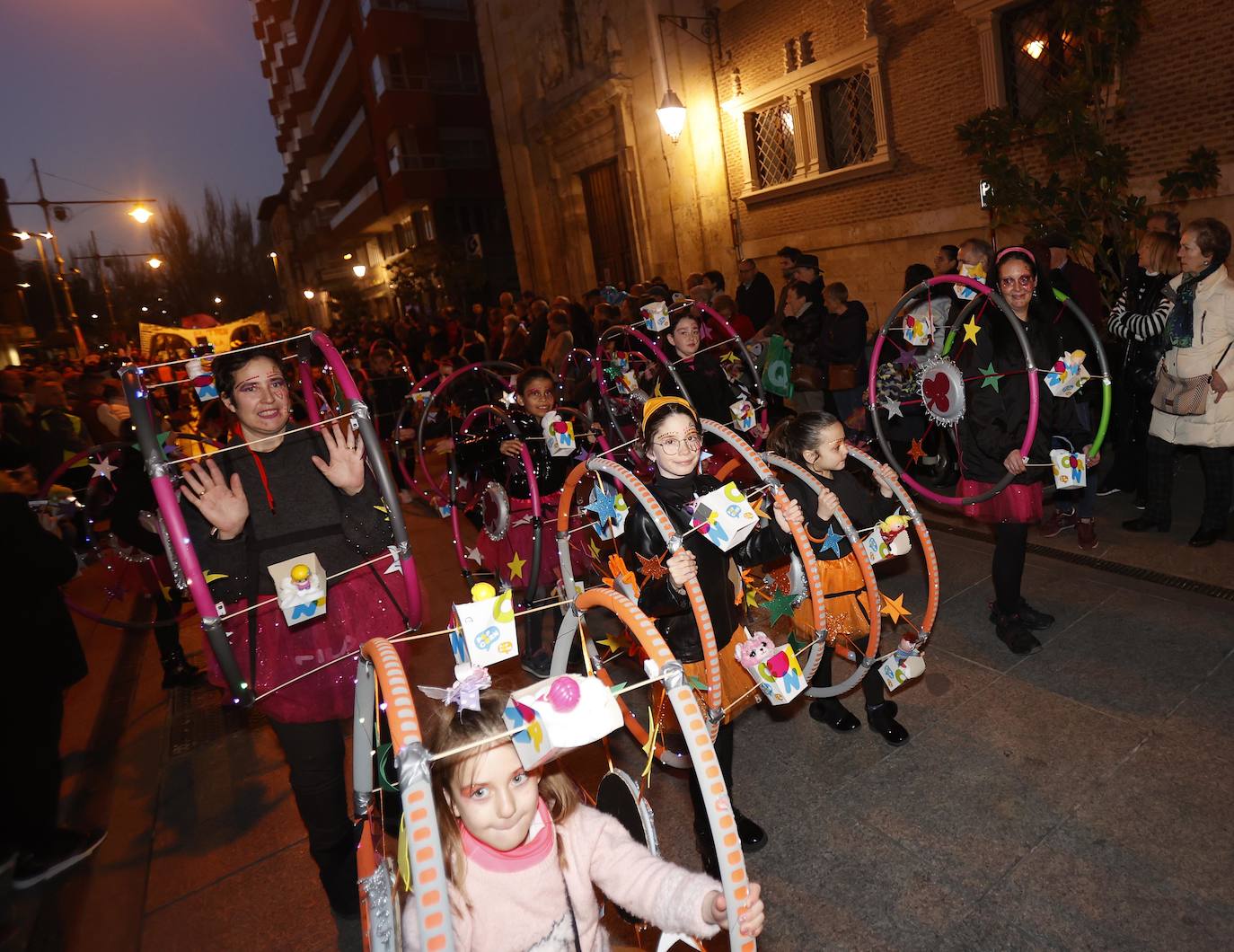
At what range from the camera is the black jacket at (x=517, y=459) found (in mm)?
5031

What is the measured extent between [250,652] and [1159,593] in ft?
16.5

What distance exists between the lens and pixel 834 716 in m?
3.91

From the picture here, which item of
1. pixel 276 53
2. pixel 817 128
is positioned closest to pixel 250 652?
pixel 817 128

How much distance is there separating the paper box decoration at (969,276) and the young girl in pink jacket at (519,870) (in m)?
3.72

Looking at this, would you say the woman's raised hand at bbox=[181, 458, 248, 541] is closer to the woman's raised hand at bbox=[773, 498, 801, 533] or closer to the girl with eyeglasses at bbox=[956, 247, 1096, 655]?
the woman's raised hand at bbox=[773, 498, 801, 533]

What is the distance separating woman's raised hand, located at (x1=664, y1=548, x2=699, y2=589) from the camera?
2699mm

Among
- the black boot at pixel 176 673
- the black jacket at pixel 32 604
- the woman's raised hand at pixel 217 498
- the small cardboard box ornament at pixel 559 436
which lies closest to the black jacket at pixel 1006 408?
the small cardboard box ornament at pixel 559 436

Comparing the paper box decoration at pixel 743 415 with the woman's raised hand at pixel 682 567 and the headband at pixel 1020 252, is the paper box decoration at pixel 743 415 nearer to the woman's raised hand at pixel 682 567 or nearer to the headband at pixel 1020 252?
the headband at pixel 1020 252

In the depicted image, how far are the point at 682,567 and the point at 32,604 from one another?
3207 millimetres

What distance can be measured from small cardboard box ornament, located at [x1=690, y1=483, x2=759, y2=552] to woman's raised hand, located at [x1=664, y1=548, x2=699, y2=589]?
0.11 metres

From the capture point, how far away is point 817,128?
1230cm

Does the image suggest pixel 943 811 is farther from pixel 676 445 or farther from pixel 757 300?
pixel 757 300

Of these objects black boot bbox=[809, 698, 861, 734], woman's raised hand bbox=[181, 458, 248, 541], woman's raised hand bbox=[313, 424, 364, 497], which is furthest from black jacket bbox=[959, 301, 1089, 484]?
woman's raised hand bbox=[181, 458, 248, 541]

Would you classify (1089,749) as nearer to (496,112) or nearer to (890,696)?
(890,696)
